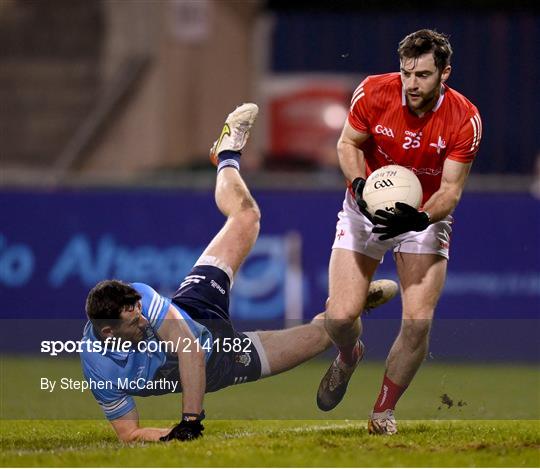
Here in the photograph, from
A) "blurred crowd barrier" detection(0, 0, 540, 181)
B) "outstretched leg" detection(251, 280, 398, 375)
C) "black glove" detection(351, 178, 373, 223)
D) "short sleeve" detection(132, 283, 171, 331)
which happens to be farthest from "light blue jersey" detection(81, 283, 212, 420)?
"blurred crowd barrier" detection(0, 0, 540, 181)

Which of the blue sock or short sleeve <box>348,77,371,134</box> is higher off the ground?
short sleeve <box>348,77,371,134</box>

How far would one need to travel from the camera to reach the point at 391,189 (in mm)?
8227

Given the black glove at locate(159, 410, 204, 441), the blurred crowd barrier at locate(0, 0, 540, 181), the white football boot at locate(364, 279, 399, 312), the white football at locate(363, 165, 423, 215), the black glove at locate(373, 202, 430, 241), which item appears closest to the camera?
the black glove at locate(159, 410, 204, 441)

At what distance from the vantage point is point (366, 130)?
8641mm

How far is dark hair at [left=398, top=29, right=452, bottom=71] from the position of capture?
8.14 meters

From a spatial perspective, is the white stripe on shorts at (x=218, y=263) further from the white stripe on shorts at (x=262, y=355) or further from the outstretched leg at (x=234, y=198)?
the white stripe on shorts at (x=262, y=355)

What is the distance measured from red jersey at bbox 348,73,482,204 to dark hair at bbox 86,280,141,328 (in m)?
1.97

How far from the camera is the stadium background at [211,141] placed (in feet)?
48.8

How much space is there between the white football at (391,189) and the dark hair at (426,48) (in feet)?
2.35

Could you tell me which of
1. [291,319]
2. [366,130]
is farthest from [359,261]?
[291,319]

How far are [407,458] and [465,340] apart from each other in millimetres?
5773

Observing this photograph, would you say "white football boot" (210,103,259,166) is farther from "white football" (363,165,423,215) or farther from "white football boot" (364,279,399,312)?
"white football" (363,165,423,215)

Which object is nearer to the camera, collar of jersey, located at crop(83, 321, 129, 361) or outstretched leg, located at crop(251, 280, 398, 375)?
collar of jersey, located at crop(83, 321, 129, 361)

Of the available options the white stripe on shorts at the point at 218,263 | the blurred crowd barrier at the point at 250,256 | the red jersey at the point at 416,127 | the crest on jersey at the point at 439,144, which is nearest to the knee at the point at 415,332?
the red jersey at the point at 416,127
